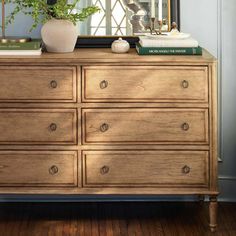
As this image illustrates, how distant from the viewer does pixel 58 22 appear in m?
2.89

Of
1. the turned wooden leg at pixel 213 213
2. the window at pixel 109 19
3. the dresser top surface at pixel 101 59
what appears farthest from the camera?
the window at pixel 109 19

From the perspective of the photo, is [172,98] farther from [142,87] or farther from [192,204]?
[192,204]

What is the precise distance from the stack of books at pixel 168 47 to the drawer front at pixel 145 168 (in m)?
0.44

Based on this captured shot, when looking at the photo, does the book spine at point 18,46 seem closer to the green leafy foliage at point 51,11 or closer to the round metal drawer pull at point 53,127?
the green leafy foliage at point 51,11

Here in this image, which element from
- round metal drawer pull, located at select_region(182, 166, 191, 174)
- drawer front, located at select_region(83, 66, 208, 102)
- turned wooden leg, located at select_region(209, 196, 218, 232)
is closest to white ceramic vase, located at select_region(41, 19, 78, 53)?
drawer front, located at select_region(83, 66, 208, 102)

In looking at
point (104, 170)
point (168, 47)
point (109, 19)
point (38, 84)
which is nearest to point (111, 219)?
point (104, 170)

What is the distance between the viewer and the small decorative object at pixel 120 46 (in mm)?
2922

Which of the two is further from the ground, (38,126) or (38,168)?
(38,126)

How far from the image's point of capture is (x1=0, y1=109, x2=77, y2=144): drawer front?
2.79 meters

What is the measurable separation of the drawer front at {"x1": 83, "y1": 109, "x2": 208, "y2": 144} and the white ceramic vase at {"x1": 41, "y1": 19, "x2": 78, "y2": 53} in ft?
1.09

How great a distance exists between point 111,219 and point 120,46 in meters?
0.80

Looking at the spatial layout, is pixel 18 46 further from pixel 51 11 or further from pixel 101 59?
pixel 101 59

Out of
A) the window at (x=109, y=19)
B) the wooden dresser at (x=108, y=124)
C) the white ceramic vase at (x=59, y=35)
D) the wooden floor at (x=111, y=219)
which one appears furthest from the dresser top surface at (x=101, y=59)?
→ the wooden floor at (x=111, y=219)

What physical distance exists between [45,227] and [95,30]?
96cm
